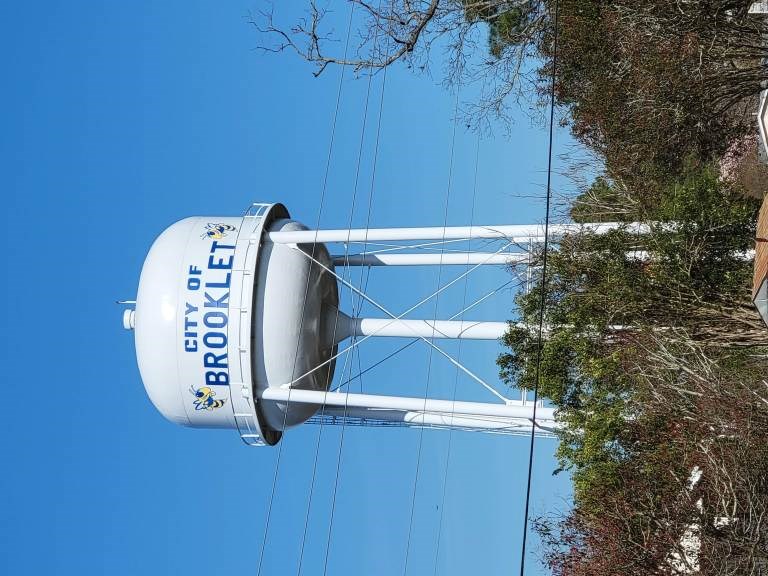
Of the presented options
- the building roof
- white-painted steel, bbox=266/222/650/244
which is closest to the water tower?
white-painted steel, bbox=266/222/650/244

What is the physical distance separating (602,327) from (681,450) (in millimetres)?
3016

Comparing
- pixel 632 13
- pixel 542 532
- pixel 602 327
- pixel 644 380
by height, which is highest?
pixel 632 13

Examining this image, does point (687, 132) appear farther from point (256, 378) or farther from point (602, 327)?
point (256, 378)

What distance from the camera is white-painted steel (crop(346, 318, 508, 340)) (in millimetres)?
15773

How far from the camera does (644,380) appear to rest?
17.0m

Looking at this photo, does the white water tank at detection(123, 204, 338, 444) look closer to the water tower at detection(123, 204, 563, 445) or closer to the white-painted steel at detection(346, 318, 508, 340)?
the water tower at detection(123, 204, 563, 445)

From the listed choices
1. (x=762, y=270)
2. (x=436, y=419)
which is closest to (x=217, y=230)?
(x=436, y=419)

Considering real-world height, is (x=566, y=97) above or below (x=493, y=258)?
above

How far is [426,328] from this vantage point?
15.8 meters

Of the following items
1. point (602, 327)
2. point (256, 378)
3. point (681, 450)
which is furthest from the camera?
point (602, 327)

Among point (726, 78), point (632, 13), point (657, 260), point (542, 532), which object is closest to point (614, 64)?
point (632, 13)

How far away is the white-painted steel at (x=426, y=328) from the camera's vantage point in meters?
15.8

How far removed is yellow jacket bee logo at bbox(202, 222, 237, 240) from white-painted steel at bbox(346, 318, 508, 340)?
3163mm

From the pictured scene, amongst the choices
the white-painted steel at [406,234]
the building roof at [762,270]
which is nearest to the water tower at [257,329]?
the white-painted steel at [406,234]
